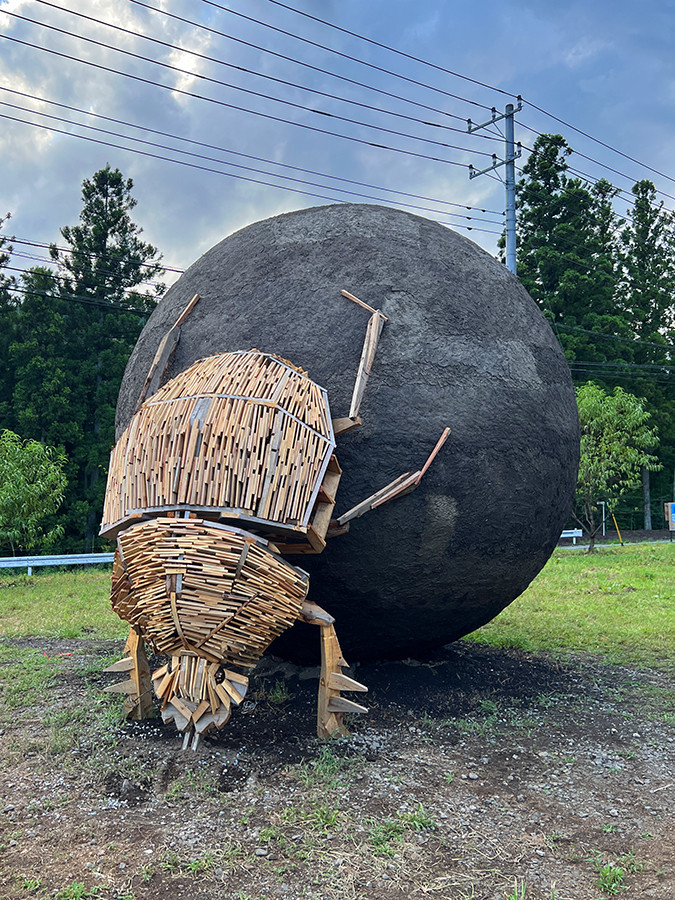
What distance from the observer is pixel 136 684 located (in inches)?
196

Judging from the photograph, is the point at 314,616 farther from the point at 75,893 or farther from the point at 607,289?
the point at 607,289

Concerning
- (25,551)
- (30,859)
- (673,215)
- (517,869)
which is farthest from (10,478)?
(673,215)

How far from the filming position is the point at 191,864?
3344 mm

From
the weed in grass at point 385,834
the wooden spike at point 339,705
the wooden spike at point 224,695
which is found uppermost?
the wooden spike at point 224,695

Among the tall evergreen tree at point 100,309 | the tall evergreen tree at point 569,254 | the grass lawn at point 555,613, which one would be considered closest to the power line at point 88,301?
the tall evergreen tree at point 100,309

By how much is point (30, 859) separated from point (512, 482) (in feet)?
11.7

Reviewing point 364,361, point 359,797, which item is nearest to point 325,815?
point 359,797

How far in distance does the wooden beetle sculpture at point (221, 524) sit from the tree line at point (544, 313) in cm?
1219

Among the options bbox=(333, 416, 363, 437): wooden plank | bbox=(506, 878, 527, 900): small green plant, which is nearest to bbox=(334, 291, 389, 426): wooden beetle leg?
bbox=(333, 416, 363, 437): wooden plank

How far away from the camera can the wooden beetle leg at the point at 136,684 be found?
16.1ft

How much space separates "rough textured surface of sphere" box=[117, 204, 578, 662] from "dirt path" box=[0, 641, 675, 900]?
0.64m

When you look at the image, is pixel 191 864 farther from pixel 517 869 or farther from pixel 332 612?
pixel 332 612

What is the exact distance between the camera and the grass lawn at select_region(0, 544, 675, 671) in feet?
26.5

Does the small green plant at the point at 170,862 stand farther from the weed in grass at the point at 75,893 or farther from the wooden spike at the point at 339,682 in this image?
the wooden spike at the point at 339,682
